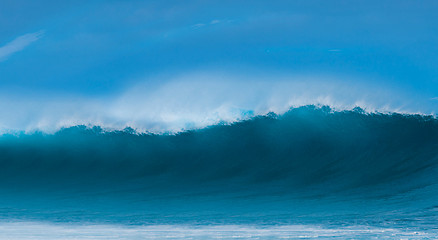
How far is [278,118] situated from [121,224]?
3.99 metres

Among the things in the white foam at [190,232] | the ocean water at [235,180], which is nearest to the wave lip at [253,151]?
Result: the ocean water at [235,180]

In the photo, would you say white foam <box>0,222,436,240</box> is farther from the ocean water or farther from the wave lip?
the wave lip

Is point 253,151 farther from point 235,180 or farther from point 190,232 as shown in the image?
point 190,232

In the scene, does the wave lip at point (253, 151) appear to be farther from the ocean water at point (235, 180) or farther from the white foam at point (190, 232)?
the white foam at point (190, 232)

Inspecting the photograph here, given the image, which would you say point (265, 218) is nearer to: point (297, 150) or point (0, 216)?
point (297, 150)

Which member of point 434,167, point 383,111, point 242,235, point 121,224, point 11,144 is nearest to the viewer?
point 242,235

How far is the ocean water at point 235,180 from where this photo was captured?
5.59m

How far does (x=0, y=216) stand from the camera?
6.34 metres

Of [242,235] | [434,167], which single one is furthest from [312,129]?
[242,235]

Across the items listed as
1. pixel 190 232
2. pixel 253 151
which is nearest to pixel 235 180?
pixel 253 151

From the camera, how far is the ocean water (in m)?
5.59

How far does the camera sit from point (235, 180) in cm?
785

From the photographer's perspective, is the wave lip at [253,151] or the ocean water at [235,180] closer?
the ocean water at [235,180]

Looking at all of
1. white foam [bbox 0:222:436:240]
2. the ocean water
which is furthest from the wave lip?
white foam [bbox 0:222:436:240]
